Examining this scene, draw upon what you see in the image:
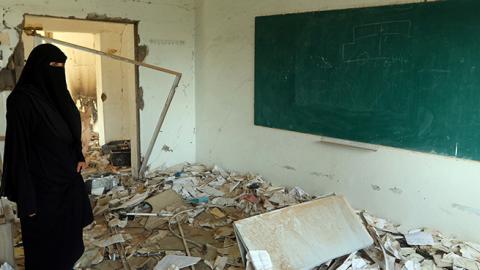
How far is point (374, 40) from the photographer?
11.5ft

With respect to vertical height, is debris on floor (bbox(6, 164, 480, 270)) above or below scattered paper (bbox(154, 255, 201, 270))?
above

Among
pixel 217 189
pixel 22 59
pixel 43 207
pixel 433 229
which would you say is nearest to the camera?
pixel 43 207

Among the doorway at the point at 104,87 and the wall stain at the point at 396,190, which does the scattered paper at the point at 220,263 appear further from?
the doorway at the point at 104,87

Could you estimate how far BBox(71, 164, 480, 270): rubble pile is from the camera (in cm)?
307

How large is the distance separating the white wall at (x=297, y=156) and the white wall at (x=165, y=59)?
0.48 ft

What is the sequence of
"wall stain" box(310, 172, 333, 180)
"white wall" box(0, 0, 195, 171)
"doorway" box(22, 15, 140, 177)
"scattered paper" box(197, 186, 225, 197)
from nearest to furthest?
"wall stain" box(310, 172, 333, 180), "scattered paper" box(197, 186, 225, 197), "white wall" box(0, 0, 195, 171), "doorway" box(22, 15, 140, 177)

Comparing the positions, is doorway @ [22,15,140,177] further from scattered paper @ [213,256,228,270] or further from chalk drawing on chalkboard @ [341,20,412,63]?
chalk drawing on chalkboard @ [341,20,412,63]

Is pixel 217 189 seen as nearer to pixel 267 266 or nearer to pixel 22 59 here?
pixel 267 266

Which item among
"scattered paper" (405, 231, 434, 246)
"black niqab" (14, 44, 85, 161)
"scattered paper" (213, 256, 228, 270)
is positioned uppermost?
"black niqab" (14, 44, 85, 161)

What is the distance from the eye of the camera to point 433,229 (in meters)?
3.42

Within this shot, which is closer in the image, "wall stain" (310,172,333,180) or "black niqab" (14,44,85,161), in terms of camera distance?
"black niqab" (14,44,85,161)

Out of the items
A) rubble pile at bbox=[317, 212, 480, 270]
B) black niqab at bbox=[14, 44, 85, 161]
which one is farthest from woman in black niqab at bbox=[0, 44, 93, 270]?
rubble pile at bbox=[317, 212, 480, 270]

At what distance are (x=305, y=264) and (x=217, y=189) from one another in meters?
2.10

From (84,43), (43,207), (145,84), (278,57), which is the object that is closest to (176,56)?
(145,84)
